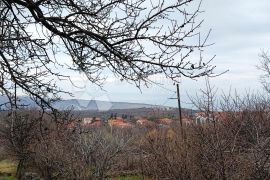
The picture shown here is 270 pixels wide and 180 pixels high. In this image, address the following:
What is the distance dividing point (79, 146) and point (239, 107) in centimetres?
706

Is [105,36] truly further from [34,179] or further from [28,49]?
[34,179]

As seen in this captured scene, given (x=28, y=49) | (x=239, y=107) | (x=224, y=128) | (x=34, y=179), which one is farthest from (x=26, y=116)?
(x=34, y=179)

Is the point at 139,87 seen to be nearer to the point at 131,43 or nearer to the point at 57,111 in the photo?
the point at 131,43

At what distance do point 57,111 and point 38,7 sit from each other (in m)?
1.61

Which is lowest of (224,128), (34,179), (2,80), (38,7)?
(34,179)

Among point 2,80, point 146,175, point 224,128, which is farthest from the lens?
point 146,175

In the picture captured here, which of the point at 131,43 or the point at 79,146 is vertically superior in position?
the point at 131,43

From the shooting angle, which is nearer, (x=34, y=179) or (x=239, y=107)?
(x=239, y=107)

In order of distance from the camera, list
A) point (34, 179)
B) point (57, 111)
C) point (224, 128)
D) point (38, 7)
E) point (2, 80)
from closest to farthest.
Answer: point (38, 7) → point (2, 80) → point (57, 111) → point (224, 128) → point (34, 179)

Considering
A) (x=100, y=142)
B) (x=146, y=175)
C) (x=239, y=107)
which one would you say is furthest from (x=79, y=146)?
(x=239, y=107)

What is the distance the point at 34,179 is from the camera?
28.7 m

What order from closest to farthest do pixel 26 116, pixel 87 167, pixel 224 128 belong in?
pixel 26 116, pixel 224 128, pixel 87 167

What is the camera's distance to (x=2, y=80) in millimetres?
5445

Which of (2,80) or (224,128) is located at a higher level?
(2,80)
